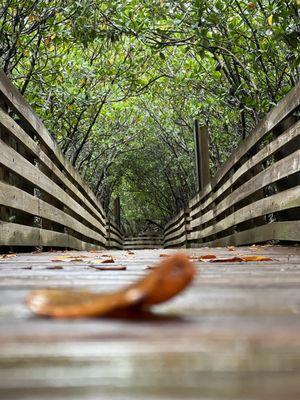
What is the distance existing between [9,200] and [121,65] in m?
5.84

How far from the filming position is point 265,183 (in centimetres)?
494

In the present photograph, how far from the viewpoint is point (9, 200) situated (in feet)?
12.7

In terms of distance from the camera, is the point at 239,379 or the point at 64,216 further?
the point at 64,216

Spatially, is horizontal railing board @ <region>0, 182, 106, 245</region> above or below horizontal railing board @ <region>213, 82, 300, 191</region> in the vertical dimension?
below

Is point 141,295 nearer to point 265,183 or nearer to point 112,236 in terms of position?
point 265,183

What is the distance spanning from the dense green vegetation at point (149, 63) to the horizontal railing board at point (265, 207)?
3.65 feet

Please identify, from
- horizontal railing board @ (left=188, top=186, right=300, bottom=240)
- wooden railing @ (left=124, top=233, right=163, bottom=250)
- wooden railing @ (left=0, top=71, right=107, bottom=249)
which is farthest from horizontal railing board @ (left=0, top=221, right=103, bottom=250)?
wooden railing @ (left=124, top=233, right=163, bottom=250)

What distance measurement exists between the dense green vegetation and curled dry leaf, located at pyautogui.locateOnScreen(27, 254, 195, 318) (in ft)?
12.4

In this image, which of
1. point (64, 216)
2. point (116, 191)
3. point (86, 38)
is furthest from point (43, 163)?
point (116, 191)

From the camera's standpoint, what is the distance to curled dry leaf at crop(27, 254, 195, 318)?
2.52 ft

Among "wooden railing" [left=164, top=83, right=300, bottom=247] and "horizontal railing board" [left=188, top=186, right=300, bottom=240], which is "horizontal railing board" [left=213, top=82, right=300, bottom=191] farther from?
"horizontal railing board" [left=188, top=186, right=300, bottom=240]

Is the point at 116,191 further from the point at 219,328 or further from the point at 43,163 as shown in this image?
the point at 219,328

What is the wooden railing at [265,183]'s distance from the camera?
4.10m

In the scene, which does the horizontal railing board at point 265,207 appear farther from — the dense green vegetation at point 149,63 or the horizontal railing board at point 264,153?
the dense green vegetation at point 149,63
